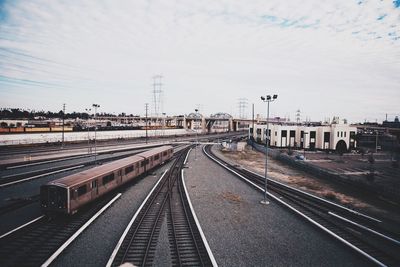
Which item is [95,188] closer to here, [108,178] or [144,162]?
[108,178]

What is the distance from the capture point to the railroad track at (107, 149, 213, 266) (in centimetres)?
1246

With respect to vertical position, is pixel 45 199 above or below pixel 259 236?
above

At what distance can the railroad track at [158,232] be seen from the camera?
12461mm

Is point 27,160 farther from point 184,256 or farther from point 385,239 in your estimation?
point 385,239

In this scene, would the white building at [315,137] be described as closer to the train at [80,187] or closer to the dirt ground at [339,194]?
the dirt ground at [339,194]

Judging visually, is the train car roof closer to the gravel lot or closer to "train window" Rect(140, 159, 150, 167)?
"train window" Rect(140, 159, 150, 167)

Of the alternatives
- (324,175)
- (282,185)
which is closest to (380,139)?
(324,175)

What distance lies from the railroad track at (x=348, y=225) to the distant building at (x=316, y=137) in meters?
47.5

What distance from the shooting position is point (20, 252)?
41.7 feet

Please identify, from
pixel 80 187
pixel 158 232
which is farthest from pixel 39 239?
pixel 158 232

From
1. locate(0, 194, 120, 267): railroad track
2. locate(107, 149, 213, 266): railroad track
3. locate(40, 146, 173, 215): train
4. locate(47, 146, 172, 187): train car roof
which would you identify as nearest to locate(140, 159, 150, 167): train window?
locate(47, 146, 172, 187): train car roof

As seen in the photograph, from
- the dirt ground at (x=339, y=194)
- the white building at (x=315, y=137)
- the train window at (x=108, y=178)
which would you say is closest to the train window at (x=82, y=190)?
the train window at (x=108, y=178)

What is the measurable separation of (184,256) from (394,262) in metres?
11.4

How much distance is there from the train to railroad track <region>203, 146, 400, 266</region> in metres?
15.4
